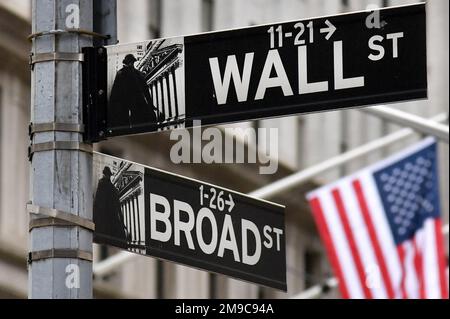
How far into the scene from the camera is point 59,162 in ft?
18.7

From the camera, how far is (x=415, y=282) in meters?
24.1

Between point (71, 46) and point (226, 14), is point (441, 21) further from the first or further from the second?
point (71, 46)

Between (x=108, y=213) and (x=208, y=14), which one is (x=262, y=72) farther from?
(x=208, y=14)

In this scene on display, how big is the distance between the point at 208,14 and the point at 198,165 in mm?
3411

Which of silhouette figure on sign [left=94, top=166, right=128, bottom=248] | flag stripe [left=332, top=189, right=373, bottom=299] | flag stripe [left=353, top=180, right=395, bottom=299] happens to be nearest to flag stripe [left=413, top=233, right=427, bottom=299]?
flag stripe [left=353, top=180, right=395, bottom=299]

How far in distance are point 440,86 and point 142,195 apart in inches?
1540

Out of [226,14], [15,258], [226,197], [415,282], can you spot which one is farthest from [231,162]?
[226,197]

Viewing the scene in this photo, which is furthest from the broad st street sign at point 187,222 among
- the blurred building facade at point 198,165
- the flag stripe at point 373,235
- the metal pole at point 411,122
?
the blurred building facade at point 198,165

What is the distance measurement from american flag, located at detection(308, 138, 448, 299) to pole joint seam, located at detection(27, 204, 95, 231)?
1805cm

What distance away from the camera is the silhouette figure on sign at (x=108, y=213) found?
584 centimetres

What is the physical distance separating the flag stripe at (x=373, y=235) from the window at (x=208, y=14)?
10.9 metres

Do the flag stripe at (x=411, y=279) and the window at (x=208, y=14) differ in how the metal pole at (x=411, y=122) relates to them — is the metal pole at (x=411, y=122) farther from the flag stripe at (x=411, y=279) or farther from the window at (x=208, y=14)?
the window at (x=208, y=14)

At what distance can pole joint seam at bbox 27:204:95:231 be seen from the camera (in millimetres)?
5633

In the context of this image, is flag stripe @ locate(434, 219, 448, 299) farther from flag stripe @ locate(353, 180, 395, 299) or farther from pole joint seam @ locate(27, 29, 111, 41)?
pole joint seam @ locate(27, 29, 111, 41)
